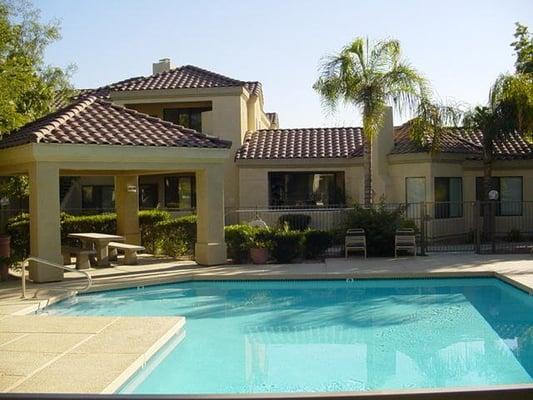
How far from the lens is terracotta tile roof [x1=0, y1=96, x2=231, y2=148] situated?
1552cm

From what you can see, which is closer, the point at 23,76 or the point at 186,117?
the point at 23,76

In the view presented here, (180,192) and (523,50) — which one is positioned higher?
(523,50)

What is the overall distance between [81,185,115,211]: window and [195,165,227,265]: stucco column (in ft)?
47.7

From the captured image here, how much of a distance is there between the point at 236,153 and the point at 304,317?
15.0 metres

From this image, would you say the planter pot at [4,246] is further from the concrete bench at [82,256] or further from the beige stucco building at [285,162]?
the beige stucco building at [285,162]

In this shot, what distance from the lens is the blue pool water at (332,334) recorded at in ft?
27.6

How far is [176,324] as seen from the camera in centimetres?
1073

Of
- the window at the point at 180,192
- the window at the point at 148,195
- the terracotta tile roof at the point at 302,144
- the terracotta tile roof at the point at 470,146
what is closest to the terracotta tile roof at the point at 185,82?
the terracotta tile roof at the point at 302,144

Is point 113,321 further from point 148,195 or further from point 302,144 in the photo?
point 148,195

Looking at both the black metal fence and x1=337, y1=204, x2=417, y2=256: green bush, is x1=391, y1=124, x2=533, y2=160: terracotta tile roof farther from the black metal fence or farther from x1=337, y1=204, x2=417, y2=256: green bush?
x1=337, y1=204, x2=417, y2=256: green bush

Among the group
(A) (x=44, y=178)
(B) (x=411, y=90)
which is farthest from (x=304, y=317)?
(B) (x=411, y=90)

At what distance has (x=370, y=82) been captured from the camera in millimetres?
21219

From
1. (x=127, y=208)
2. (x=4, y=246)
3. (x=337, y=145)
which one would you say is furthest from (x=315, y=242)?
(x=4, y=246)

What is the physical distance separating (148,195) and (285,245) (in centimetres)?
1310
